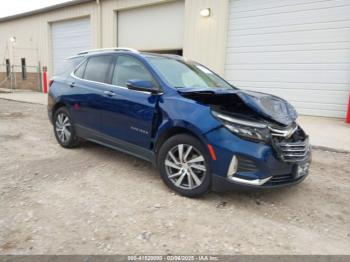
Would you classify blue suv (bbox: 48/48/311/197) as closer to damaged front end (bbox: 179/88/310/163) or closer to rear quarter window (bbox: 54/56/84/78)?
damaged front end (bbox: 179/88/310/163)

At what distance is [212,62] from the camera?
10.4 meters

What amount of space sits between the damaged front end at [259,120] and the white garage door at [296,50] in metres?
6.00

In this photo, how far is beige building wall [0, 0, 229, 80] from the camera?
33.4 feet

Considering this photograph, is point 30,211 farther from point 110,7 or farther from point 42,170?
point 110,7

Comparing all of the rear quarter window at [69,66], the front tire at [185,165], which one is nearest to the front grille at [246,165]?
the front tire at [185,165]

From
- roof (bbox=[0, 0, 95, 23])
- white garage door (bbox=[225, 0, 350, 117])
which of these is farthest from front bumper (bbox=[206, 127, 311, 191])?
roof (bbox=[0, 0, 95, 23])

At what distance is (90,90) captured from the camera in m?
4.38

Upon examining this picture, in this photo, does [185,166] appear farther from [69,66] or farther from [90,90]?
[69,66]

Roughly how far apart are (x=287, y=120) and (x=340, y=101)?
20.3 feet

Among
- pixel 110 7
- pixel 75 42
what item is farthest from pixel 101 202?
pixel 75 42

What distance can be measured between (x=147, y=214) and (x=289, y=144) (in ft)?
5.39

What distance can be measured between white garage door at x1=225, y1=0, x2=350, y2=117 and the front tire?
22.4ft

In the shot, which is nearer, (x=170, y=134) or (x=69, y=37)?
(x=170, y=134)

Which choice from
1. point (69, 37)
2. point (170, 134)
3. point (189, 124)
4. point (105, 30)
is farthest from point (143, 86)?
point (69, 37)
